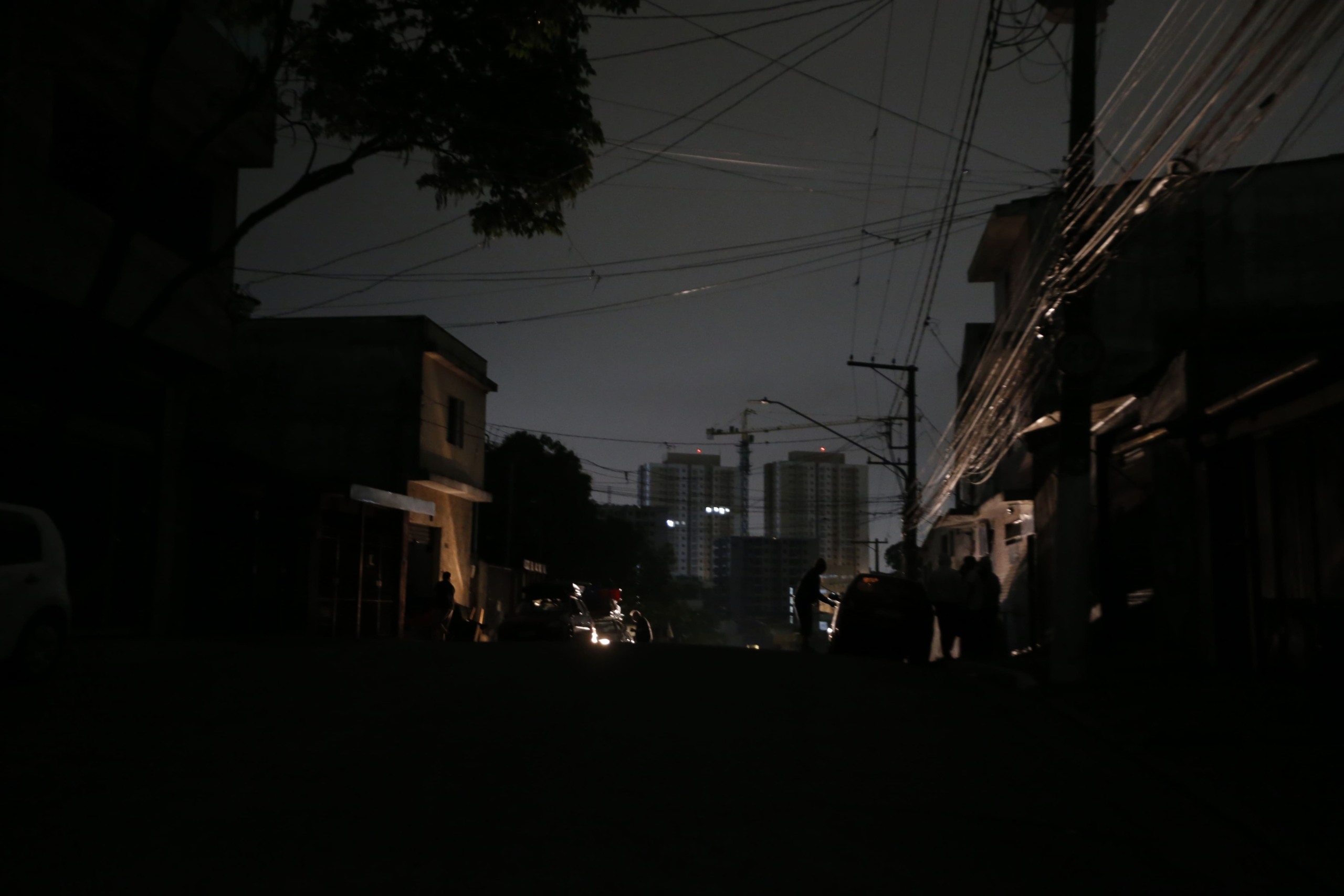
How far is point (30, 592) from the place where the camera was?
1079 cm

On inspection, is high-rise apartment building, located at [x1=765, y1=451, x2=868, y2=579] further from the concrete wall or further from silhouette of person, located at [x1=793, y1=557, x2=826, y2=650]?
the concrete wall

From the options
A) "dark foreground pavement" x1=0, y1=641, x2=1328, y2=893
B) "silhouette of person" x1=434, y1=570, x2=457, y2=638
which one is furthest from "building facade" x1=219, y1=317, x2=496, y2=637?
"dark foreground pavement" x1=0, y1=641, x2=1328, y2=893

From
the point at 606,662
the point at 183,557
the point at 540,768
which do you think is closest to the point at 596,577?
the point at 183,557

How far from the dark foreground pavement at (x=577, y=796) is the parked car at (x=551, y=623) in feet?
45.2

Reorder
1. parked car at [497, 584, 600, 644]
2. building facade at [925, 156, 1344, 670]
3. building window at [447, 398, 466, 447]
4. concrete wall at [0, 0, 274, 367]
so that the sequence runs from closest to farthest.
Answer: building facade at [925, 156, 1344, 670], concrete wall at [0, 0, 274, 367], parked car at [497, 584, 600, 644], building window at [447, 398, 466, 447]

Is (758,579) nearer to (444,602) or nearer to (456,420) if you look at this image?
(456,420)

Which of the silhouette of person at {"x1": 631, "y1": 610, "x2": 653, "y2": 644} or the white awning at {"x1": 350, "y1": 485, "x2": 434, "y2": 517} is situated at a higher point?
the white awning at {"x1": 350, "y1": 485, "x2": 434, "y2": 517}

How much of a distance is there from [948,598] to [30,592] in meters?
13.1

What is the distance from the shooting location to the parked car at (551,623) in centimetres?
2491

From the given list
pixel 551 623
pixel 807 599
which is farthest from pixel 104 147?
pixel 807 599

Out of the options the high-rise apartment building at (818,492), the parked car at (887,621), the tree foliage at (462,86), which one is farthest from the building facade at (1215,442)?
the high-rise apartment building at (818,492)

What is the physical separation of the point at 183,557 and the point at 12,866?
1676 cm

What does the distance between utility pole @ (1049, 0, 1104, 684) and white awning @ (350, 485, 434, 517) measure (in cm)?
1689

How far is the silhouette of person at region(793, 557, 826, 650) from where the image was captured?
68.7ft
